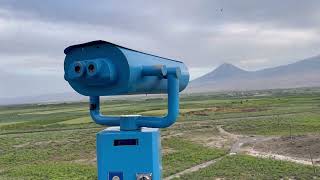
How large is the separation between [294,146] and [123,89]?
22.9 m

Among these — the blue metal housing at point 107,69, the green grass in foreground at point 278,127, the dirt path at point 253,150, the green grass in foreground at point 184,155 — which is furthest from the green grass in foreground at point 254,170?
the blue metal housing at point 107,69

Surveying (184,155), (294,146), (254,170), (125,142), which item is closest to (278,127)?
(294,146)

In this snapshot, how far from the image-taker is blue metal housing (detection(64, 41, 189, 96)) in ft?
13.5

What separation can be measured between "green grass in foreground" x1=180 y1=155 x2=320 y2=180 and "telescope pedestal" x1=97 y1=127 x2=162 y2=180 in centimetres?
1332

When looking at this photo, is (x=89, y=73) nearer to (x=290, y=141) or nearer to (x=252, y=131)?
(x=290, y=141)

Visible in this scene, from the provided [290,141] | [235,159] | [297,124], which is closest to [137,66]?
[235,159]

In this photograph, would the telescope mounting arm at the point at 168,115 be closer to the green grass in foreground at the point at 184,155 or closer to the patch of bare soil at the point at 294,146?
the green grass in foreground at the point at 184,155

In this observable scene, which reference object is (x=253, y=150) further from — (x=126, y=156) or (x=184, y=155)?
(x=126, y=156)

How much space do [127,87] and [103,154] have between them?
68 cm

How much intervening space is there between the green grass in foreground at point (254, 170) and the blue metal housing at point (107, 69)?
44.2 feet

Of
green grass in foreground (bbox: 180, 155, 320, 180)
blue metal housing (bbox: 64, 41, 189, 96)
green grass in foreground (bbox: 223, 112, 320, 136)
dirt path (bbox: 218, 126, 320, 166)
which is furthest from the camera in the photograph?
green grass in foreground (bbox: 223, 112, 320, 136)

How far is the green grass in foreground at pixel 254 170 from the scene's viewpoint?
17.5 metres

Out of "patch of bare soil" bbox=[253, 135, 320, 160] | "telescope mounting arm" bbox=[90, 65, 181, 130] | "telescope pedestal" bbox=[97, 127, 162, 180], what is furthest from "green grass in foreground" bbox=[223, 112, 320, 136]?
"telescope pedestal" bbox=[97, 127, 162, 180]

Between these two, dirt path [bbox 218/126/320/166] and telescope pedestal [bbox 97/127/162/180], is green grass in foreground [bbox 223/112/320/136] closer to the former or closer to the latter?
dirt path [bbox 218/126/320/166]
